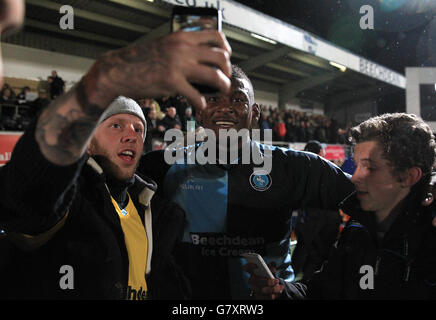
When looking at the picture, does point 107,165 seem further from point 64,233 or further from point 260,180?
point 260,180

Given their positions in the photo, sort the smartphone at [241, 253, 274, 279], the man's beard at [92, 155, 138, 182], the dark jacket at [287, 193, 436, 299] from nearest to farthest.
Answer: the dark jacket at [287, 193, 436, 299], the smartphone at [241, 253, 274, 279], the man's beard at [92, 155, 138, 182]

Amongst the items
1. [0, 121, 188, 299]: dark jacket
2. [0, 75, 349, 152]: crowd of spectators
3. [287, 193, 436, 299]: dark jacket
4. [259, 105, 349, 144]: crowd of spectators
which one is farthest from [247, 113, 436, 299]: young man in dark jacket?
[259, 105, 349, 144]: crowd of spectators

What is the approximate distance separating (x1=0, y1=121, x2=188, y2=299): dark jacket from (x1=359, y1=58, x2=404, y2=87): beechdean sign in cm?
1774

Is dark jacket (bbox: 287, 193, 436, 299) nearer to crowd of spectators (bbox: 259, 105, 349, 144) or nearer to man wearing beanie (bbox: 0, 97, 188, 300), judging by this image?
man wearing beanie (bbox: 0, 97, 188, 300)

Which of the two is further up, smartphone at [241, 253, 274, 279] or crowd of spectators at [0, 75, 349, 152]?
crowd of spectators at [0, 75, 349, 152]

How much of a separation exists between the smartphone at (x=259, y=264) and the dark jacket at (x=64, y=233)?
53 cm

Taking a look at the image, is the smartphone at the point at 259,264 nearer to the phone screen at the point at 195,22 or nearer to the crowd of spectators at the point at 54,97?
the phone screen at the point at 195,22

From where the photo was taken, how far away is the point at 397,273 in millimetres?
1595

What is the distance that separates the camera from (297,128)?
53.0 ft

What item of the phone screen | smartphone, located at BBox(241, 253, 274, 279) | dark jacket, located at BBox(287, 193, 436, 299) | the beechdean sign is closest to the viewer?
the phone screen

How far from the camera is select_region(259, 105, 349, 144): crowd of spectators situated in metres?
14.3
